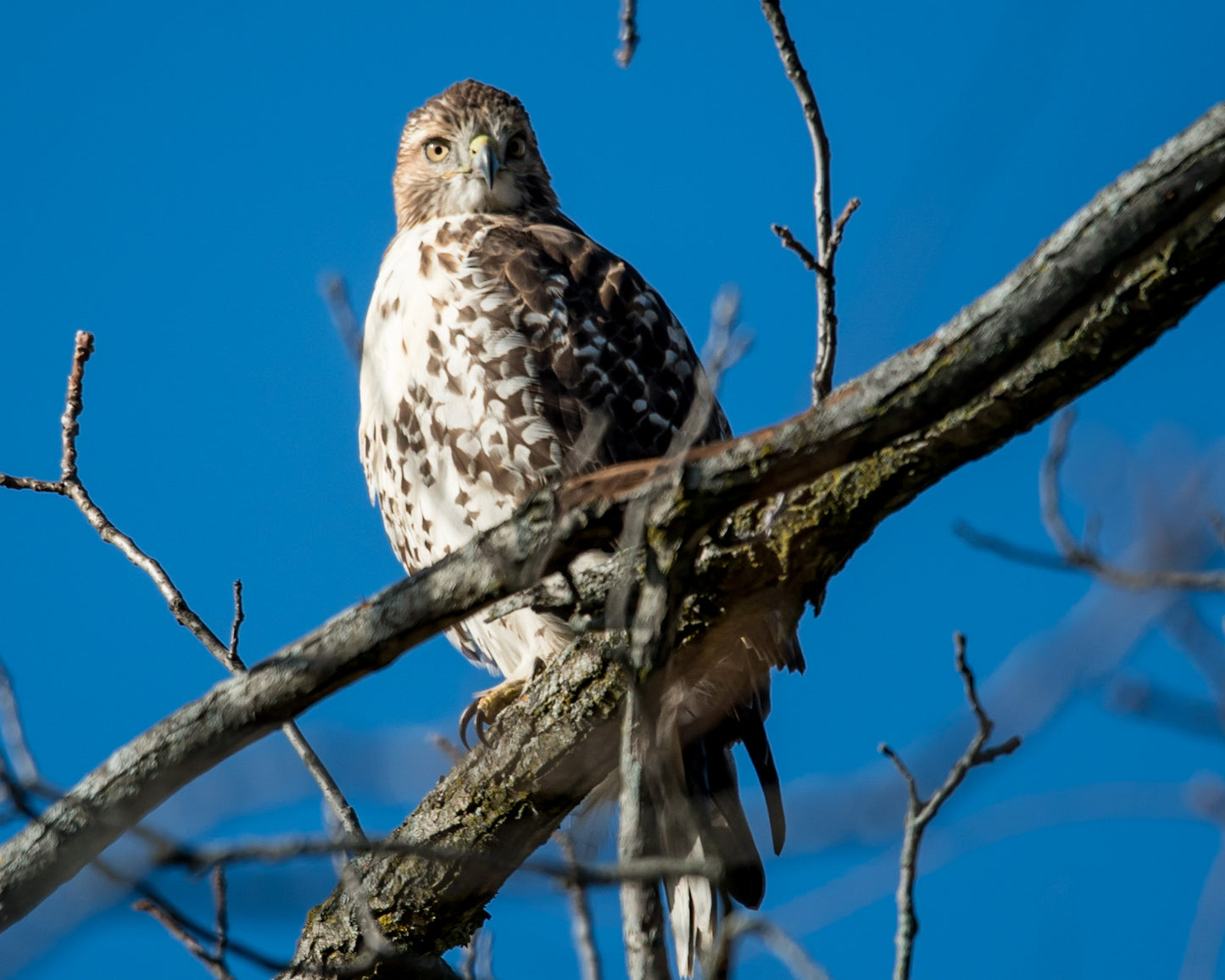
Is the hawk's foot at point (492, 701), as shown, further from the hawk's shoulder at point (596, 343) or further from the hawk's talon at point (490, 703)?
the hawk's shoulder at point (596, 343)

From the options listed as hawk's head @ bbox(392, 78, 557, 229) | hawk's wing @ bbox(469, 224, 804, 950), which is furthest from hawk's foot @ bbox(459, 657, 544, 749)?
hawk's head @ bbox(392, 78, 557, 229)

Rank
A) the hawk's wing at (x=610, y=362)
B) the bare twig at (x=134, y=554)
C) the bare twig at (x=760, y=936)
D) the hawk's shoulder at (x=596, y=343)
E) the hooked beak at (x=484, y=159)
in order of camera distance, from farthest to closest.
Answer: the hooked beak at (x=484, y=159), the hawk's shoulder at (x=596, y=343), the hawk's wing at (x=610, y=362), the bare twig at (x=134, y=554), the bare twig at (x=760, y=936)

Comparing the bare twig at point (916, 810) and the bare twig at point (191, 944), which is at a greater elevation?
the bare twig at point (191, 944)

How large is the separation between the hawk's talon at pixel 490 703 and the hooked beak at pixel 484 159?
1.84m

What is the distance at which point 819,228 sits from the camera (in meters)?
2.49

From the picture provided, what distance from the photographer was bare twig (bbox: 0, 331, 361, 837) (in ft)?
10.2

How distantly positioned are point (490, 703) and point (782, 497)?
6.10ft

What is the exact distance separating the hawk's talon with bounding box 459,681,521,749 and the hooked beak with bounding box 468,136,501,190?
6.03 feet

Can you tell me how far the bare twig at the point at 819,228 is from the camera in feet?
7.98

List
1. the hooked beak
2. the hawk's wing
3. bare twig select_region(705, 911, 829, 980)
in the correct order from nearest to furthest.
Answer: bare twig select_region(705, 911, 829, 980)
the hawk's wing
the hooked beak

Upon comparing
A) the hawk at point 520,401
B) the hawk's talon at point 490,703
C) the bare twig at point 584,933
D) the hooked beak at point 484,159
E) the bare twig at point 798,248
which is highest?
the hooked beak at point 484,159

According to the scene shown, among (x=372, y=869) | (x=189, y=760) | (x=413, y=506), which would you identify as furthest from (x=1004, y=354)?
(x=413, y=506)

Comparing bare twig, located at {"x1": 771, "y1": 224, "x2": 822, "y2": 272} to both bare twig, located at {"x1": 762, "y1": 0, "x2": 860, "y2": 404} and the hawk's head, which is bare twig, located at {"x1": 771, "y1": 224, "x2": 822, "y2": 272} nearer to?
bare twig, located at {"x1": 762, "y1": 0, "x2": 860, "y2": 404}

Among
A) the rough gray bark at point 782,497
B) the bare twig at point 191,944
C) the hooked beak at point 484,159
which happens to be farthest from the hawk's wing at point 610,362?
the bare twig at point 191,944
